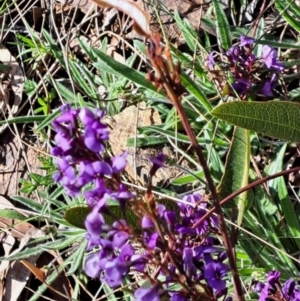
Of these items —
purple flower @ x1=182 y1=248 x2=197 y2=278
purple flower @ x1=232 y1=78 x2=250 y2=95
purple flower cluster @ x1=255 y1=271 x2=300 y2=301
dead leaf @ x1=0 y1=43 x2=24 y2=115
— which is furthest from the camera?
dead leaf @ x1=0 y1=43 x2=24 y2=115

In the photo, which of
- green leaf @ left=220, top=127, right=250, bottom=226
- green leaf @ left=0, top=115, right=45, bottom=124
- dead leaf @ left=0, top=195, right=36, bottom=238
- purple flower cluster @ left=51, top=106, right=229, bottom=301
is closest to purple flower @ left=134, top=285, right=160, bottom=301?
purple flower cluster @ left=51, top=106, right=229, bottom=301

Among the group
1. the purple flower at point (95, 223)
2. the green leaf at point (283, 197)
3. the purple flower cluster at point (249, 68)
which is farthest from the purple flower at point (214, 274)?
the purple flower cluster at point (249, 68)

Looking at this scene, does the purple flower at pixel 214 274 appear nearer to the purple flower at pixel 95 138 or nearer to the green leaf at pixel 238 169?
the purple flower at pixel 95 138

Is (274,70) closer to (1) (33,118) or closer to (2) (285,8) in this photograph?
(2) (285,8)

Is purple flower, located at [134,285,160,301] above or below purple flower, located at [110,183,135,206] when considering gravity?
below

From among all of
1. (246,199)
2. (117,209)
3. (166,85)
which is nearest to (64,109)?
(166,85)

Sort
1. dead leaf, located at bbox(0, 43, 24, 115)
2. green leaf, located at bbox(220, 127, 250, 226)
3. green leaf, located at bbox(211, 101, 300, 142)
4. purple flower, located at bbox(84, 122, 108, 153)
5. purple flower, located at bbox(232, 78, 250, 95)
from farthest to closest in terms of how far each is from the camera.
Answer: dead leaf, located at bbox(0, 43, 24, 115)
purple flower, located at bbox(232, 78, 250, 95)
green leaf, located at bbox(220, 127, 250, 226)
green leaf, located at bbox(211, 101, 300, 142)
purple flower, located at bbox(84, 122, 108, 153)

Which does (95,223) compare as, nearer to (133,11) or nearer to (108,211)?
(108,211)

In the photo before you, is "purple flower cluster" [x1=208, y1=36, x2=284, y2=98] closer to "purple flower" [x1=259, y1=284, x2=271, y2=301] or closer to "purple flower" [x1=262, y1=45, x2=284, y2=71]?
"purple flower" [x1=262, y1=45, x2=284, y2=71]
